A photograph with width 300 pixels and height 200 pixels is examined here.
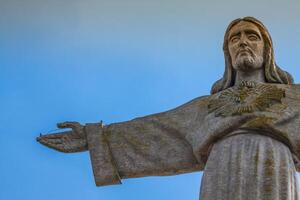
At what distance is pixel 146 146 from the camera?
10.1 meters

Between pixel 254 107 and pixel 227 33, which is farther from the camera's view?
pixel 227 33

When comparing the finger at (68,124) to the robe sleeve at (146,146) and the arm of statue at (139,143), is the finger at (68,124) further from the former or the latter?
the robe sleeve at (146,146)

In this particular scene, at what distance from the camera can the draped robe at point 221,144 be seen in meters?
8.67

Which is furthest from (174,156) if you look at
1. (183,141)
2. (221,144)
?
(221,144)

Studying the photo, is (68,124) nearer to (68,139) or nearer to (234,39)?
(68,139)

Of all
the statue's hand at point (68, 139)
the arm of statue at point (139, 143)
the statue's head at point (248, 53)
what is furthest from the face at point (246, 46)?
the statue's hand at point (68, 139)

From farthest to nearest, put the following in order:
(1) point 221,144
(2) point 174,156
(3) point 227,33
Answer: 1. (3) point 227,33
2. (2) point 174,156
3. (1) point 221,144

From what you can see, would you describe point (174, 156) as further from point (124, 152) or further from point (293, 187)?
point (293, 187)

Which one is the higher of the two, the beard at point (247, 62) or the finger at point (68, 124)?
the beard at point (247, 62)

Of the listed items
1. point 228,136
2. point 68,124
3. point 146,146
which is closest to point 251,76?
point 228,136

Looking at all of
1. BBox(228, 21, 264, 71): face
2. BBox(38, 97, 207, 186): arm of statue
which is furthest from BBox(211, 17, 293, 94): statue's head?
BBox(38, 97, 207, 186): arm of statue

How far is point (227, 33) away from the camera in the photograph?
10.5 metres

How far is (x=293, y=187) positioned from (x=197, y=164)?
146cm

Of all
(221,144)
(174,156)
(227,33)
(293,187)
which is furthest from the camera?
(227,33)
